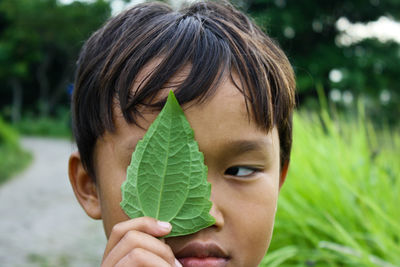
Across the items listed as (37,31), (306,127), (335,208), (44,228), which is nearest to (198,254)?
(335,208)

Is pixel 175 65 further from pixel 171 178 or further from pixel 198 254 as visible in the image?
pixel 198 254

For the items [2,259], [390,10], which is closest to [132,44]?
[2,259]

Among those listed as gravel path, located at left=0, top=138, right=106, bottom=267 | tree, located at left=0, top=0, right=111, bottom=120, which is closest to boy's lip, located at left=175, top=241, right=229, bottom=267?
gravel path, located at left=0, top=138, right=106, bottom=267

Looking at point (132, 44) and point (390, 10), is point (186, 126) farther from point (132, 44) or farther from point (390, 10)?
point (390, 10)

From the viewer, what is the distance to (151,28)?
1238mm

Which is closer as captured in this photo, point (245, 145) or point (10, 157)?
point (245, 145)

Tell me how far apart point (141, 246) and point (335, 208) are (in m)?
1.89

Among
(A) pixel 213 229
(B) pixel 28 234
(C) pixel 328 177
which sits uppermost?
(A) pixel 213 229

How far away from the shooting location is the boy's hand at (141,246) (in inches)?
35.9

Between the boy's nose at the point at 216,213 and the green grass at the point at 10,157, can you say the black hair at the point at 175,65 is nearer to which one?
the boy's nose at the point at 216,213

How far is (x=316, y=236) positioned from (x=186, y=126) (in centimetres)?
184

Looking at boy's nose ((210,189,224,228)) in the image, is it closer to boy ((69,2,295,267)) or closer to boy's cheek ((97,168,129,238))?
boy ((69,2,295,267))

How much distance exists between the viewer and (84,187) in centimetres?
139

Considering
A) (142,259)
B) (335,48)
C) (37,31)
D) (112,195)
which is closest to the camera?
(142,259)
